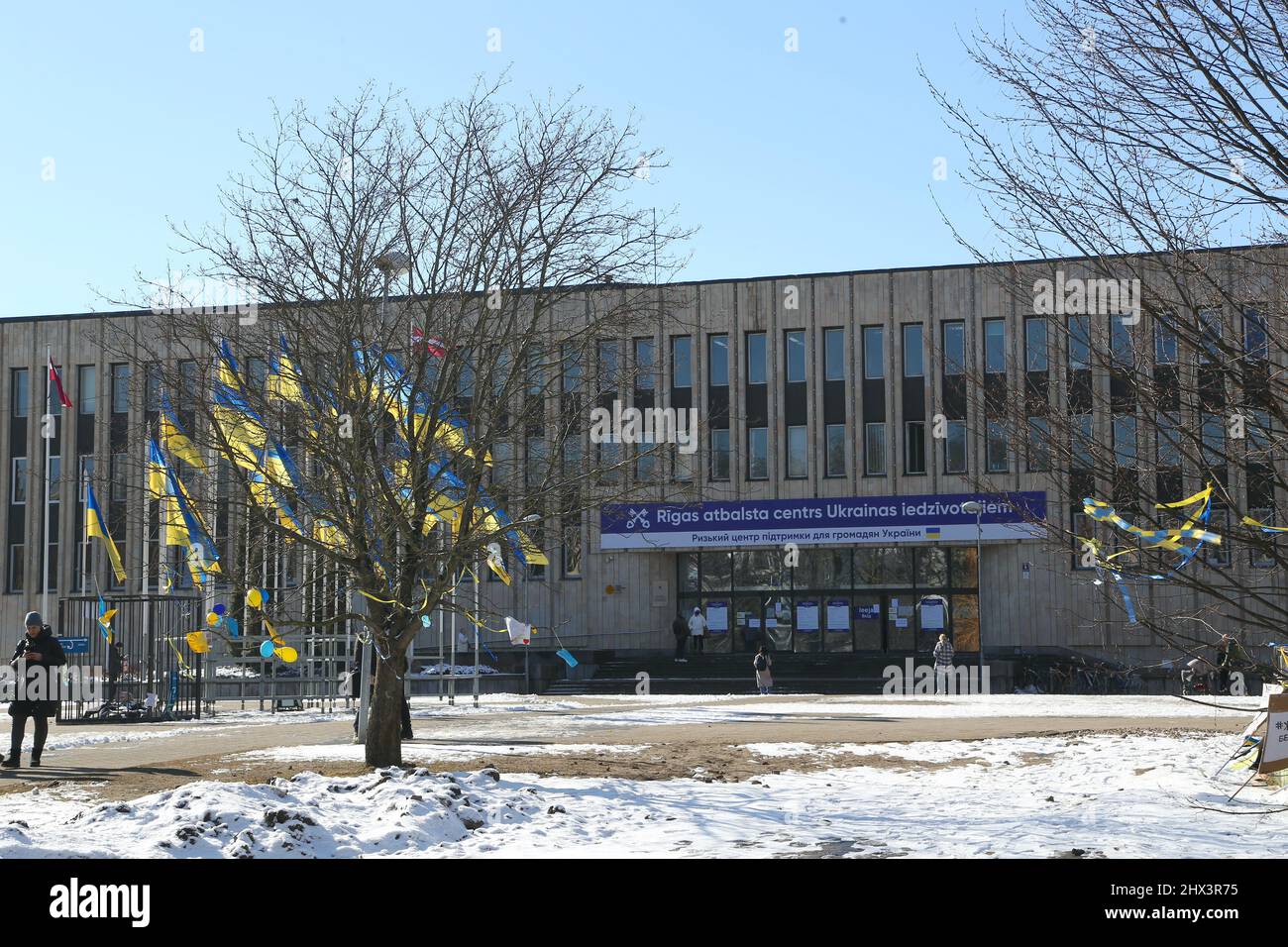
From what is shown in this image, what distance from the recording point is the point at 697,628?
45.6 metres

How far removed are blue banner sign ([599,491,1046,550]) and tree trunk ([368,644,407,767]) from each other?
30.1 m

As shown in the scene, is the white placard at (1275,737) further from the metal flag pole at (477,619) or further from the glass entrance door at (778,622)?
the glass entrance door at (778,622)

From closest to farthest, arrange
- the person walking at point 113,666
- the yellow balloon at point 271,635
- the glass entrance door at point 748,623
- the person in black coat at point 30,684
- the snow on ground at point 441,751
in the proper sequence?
the yellow balloon at point 271,635 → the person in black coat at point 30,684 → the snow on ground at point 441,751 → the person walking at point 113,666 → the glass entrance door at point 748,623

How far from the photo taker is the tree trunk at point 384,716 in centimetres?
1430

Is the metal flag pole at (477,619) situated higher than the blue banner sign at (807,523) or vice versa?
the blue banner sign at (807,523)

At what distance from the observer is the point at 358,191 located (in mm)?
14578

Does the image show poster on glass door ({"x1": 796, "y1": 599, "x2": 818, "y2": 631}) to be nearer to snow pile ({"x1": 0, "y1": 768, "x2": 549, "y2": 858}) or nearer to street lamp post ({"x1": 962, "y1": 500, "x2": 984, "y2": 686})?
street lamp post ({"x1": 962, "y1": 500, "x2": 984, "y2": 686})

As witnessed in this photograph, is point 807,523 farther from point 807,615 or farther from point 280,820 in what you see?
point 280,820

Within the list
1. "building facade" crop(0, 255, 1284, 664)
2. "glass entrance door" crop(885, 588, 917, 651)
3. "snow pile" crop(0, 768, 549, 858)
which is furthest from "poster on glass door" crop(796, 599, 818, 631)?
"snow pile" crop(0, 768, 549, 858)

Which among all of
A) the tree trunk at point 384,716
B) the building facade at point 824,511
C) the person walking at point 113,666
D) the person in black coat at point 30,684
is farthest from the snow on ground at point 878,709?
the building facade at point 824,511

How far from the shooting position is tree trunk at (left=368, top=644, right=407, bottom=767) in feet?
46.9

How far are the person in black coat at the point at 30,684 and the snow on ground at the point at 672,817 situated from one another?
3365 mm
